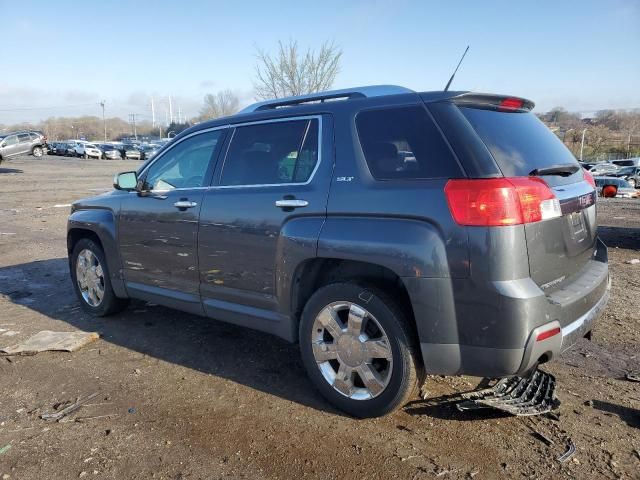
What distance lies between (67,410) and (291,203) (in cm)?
197

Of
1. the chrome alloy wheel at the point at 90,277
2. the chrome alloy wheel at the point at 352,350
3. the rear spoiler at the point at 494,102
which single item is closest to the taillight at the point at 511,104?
Answer: the rear spoiler at the point at 494,102

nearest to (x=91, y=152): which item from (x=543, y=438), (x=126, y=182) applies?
(x=126, y=182)

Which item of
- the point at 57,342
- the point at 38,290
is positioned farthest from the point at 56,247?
the point at 57,342

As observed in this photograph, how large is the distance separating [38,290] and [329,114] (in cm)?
478

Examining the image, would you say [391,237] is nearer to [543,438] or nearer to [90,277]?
[543,438]

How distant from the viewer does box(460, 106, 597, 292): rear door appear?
109 inches

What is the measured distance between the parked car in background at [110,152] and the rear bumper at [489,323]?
57139 millimetres

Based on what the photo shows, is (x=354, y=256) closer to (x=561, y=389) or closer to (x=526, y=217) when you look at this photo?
(x=526, y=217)

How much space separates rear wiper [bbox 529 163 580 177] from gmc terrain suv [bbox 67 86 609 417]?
0.02 m

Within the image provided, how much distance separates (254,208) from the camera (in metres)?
3.58

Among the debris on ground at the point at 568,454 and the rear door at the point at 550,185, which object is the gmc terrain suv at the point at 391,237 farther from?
the debris on ground at the point at 568,454

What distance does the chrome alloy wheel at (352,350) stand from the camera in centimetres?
305

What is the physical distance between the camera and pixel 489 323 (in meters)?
2.63

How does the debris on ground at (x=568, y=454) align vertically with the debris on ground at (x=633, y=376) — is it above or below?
below
